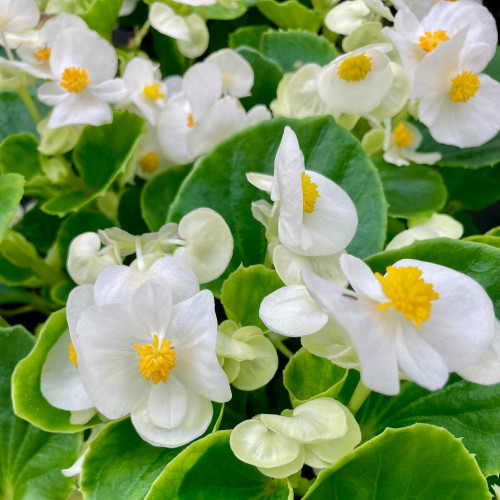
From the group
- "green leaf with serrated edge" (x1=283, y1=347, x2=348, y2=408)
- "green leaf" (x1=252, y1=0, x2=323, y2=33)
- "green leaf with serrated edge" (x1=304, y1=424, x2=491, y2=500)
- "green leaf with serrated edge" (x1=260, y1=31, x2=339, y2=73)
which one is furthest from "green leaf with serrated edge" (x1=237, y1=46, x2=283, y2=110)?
"green leaf with serrated edge" (x1=304, y1=424, x2=491, y2=500)

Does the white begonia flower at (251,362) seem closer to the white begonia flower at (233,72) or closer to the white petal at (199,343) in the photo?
the white petal at (199,343)

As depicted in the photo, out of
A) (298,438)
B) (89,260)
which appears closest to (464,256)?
(298,438)

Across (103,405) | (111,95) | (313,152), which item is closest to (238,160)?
(313,152)

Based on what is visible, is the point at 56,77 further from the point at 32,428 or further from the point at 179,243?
the point at 32,428

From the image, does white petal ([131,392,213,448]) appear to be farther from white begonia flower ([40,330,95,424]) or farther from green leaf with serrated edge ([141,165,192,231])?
green leaf with serrated edge ([141,165,192,231])

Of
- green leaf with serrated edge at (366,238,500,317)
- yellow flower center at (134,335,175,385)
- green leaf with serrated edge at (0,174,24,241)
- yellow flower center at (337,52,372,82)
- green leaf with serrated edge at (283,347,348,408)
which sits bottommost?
green leaf with serrated edge at (283,347,348,408)
